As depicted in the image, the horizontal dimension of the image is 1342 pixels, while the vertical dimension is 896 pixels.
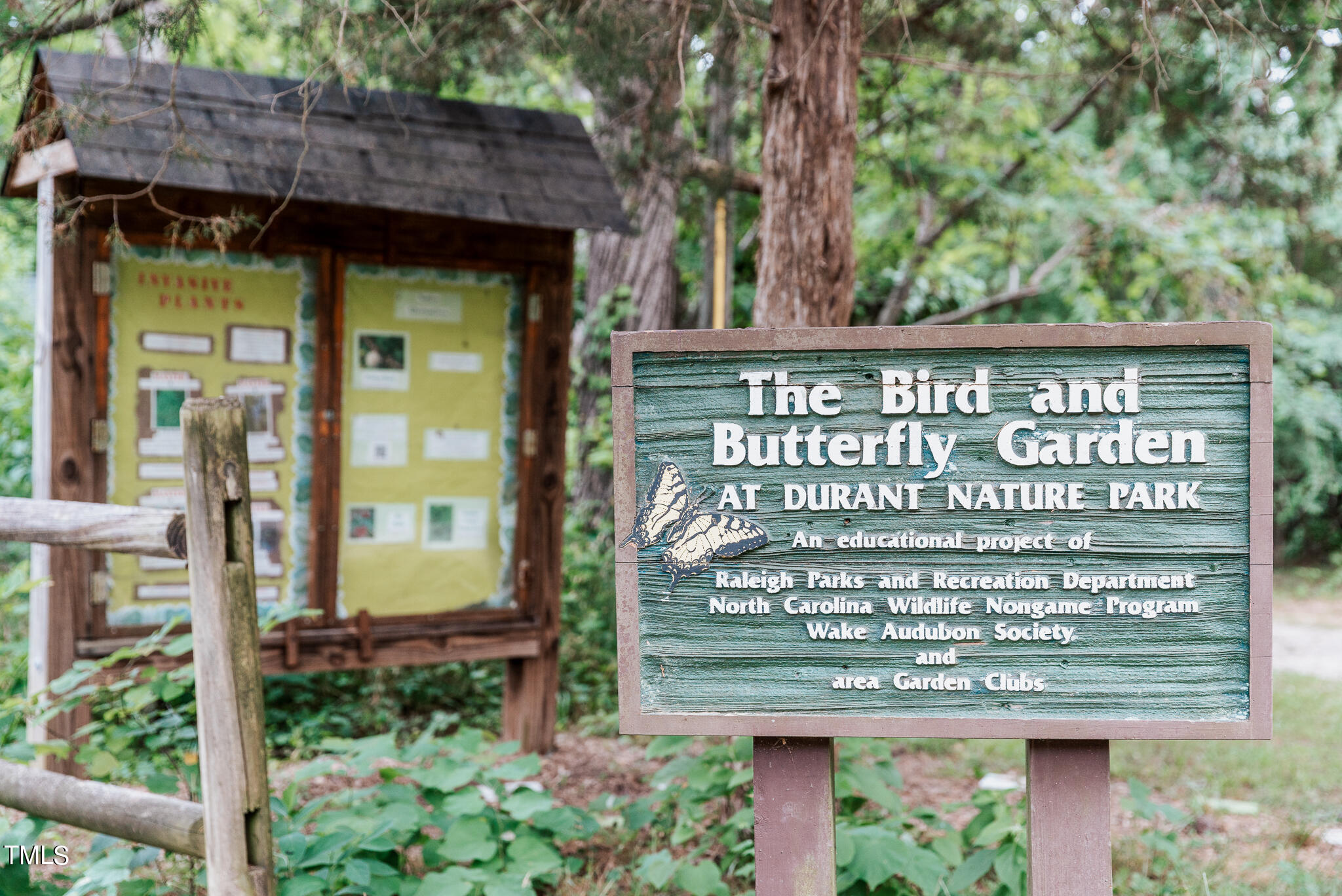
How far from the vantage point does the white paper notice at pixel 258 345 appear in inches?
172

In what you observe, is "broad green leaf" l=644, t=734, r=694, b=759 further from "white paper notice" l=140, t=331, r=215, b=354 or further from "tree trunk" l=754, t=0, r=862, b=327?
"white paper notice" l=140, t=331, r=215, b=354

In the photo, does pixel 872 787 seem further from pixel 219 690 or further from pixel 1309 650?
pixel 1309 650

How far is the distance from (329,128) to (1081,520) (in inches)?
144

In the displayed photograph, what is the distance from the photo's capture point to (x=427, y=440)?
4734 mm

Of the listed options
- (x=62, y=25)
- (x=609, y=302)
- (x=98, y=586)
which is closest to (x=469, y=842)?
(x=98, y=586)

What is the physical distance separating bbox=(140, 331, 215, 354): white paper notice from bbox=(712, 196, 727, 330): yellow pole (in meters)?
2.69

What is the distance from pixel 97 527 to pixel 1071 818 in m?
2.29

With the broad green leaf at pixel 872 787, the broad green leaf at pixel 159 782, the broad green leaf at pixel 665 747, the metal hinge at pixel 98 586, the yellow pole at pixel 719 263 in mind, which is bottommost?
the broad green leaf at pixel 872 787

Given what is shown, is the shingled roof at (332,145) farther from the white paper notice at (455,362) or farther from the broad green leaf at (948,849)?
the broad green leaf at (948,849)

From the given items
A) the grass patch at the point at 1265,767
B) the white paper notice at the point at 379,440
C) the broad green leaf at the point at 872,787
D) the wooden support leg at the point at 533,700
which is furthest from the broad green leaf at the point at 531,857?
the grass patch at the point at 1265,767

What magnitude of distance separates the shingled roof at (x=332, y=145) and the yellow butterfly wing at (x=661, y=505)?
2295mm

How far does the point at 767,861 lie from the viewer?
2.14 m

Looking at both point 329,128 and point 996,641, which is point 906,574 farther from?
point 329,128

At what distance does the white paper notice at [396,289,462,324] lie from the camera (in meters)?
4.66
